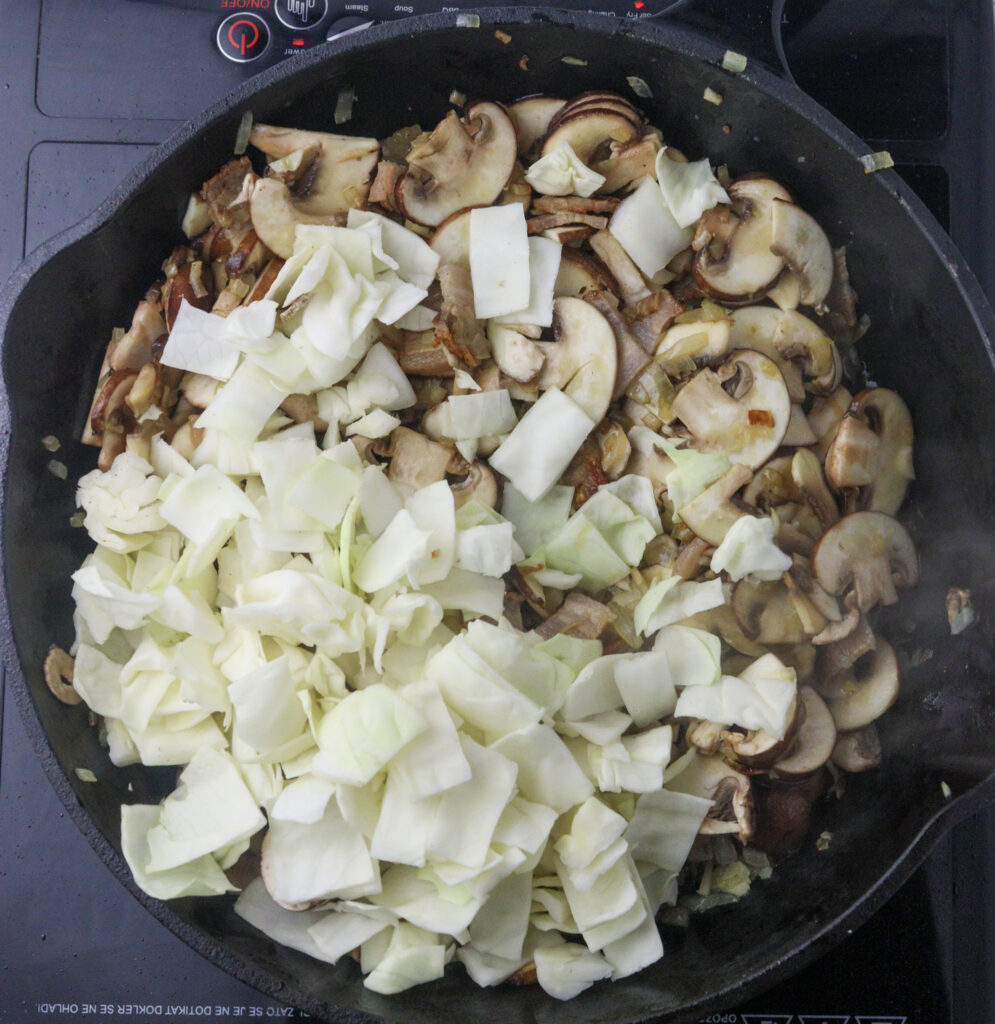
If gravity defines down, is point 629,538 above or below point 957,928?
above

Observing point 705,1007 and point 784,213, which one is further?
point 784,213

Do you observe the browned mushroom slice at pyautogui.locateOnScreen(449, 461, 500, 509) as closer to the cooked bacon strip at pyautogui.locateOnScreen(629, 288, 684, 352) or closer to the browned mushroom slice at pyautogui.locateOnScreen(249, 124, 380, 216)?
the cooked bacon strip at pyautogui.locateOnScreen(629, 288, 684, 352)

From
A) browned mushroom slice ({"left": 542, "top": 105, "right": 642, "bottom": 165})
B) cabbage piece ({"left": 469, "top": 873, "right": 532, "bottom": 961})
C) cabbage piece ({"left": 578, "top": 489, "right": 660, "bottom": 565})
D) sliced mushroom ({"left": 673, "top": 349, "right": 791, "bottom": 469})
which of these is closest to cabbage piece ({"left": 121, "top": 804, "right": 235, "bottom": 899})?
cabbage piece ({"left": 469, "top": 873, "right": 532, "bottom": 961})

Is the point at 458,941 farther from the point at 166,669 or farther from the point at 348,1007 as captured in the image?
the point at 166,669

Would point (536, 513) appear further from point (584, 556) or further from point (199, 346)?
point (199, 346)

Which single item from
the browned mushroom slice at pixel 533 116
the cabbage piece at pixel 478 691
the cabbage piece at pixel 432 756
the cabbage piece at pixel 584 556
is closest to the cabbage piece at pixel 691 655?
the cabbage piece at pixel 584 556

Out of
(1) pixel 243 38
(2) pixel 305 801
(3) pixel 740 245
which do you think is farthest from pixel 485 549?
(1) pixel 243 38

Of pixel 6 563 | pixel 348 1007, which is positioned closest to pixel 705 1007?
pixel 348 1007
